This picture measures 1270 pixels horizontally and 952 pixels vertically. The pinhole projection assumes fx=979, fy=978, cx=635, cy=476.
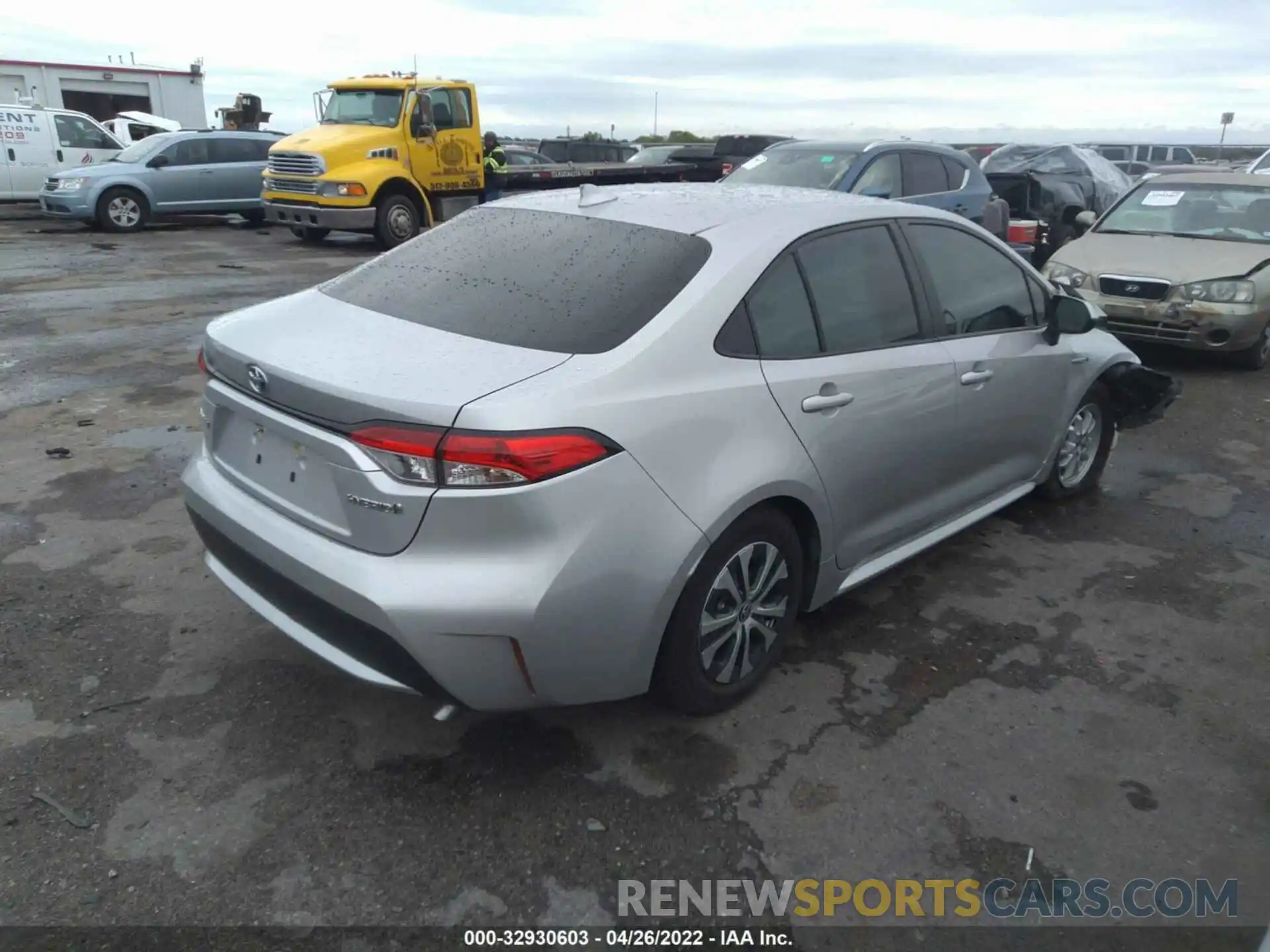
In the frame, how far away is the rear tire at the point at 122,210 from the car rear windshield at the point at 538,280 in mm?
15115

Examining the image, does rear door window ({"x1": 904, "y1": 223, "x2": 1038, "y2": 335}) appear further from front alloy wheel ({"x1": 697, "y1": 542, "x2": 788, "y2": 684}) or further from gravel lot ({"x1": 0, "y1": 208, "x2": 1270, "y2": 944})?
front alloy wheel ({"x1": 697, "y1": 542, "x2": 788, "y2": 684})

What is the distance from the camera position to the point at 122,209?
16469 mm

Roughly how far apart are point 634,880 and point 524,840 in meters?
0.32

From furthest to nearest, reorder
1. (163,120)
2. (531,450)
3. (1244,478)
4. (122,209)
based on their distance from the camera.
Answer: (163,120) < (122,209) < (1244,478) < (531,450)

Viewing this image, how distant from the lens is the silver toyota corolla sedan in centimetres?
250

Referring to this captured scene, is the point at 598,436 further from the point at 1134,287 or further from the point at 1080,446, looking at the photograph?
the point at 1134,287

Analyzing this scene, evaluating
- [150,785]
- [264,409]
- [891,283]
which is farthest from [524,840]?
[891,283]

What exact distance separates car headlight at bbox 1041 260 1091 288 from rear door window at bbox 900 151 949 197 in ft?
6.69

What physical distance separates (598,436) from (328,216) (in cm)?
1292

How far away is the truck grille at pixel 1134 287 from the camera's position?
7.74m

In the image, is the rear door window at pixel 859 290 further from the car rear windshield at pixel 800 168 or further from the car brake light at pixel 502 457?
the car rear windshield at pixel 800 168

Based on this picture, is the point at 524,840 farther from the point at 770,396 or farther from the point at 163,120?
the point at 163,120

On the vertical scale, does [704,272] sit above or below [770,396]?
above

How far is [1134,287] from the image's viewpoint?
25.8 feet
